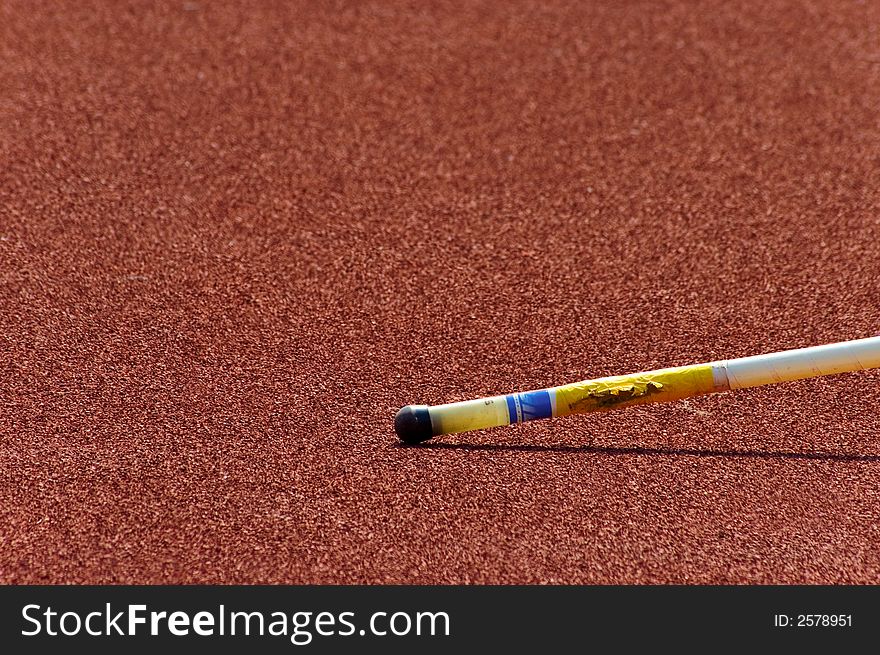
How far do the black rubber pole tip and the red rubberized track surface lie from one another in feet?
0.24

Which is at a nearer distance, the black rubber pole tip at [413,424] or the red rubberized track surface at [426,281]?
the red rubberized track surface at [426,281]

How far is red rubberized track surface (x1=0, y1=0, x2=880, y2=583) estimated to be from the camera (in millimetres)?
3451

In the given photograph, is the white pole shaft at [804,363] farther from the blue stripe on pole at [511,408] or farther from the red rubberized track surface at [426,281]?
the blue stripe on pole at [511,408]

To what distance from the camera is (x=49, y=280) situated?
468 cm

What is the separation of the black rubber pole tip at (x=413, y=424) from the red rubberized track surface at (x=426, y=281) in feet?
0.24

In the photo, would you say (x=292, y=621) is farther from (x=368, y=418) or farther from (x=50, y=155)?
(x=50, y=155)

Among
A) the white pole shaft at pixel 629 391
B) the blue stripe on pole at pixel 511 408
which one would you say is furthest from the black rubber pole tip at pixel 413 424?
the blue stripe on pole at pixel 511 408

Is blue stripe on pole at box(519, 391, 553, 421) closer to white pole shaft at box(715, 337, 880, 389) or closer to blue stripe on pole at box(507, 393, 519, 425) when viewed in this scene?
blue stripe on pole at box(507, 393, 519, 425)

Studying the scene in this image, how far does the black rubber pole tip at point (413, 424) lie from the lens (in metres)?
3.77

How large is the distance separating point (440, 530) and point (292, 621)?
514 mm

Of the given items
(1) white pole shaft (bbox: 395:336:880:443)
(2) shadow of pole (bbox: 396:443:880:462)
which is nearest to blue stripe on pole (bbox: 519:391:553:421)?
(1) white pole shaft (bbox: 395:336:880:443)

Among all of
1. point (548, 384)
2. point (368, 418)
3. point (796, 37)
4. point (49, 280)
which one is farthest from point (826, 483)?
point (796, 37)

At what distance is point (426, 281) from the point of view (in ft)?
15.7

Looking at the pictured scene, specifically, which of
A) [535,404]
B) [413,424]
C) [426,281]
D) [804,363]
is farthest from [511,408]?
[426,281]
